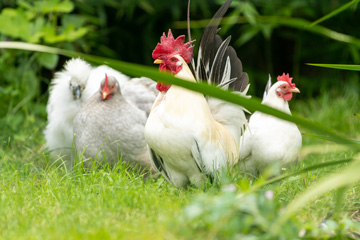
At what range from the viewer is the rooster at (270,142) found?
343cm

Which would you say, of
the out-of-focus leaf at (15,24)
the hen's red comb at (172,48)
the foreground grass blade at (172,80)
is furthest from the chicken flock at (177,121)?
the foreground grass blade at (172,80)

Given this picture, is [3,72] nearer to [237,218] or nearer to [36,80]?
[36,80]

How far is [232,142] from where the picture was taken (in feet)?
10.9

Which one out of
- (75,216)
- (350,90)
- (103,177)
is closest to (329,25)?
(350,90)

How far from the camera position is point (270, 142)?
3.43 meters

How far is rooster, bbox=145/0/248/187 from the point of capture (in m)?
2.89

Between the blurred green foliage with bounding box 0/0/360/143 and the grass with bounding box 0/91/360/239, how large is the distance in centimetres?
176

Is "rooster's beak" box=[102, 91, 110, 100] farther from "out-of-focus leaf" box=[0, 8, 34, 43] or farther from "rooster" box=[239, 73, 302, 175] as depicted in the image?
"out-of-focus leaf" box=[0, 8, 34, 43]

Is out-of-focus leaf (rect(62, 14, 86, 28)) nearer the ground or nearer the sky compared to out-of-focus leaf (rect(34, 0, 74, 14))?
nearer the ground

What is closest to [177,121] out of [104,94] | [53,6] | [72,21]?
[104,94]

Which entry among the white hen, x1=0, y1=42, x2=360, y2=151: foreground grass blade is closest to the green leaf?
the white hen

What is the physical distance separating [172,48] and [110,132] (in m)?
0.86

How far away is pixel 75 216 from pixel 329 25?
5.14 meters

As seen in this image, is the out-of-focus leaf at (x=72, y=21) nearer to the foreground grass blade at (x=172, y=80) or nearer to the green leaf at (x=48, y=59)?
the green leaf at (x=48, y=59)
